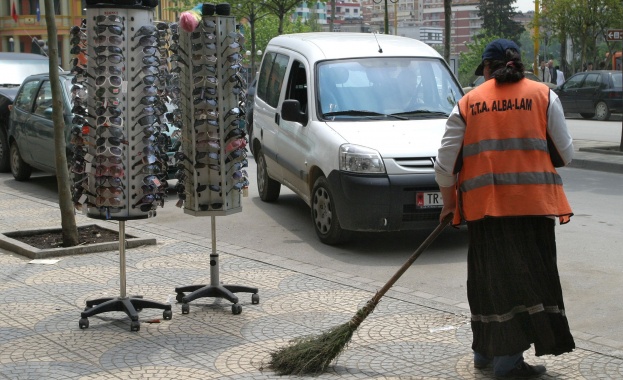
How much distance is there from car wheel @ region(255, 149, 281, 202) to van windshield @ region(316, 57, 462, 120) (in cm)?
208

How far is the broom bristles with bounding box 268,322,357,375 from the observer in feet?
18.0

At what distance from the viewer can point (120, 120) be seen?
6.43 meters

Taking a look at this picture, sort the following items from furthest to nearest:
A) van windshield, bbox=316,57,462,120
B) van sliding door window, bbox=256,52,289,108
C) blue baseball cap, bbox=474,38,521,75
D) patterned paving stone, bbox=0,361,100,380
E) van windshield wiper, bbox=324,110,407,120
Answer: van sliding door window, bbox=256,52,289,108 < van windshield, bbox=316,57,462,120 < van windshield wiper, bbox=324,110,407,120 < patterned paving stone, bbox=0,361,100,380 < blue baseball cap, bbox=474,38,521,75

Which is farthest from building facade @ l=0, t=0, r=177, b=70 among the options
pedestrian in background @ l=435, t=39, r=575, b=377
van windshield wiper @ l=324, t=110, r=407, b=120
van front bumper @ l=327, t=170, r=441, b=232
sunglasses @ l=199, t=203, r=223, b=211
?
pedestrian in background @ l=435, t=39, r=575, b=377

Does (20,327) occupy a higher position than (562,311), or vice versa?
(562,311)

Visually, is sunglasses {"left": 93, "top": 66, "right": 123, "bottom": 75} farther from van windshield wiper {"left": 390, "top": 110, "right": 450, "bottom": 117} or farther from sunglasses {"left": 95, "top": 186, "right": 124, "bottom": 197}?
van windshield wiper {"left": 390, "top": 110, "right": 450, "bottom": 117}

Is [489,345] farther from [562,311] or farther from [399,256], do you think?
[399,256]

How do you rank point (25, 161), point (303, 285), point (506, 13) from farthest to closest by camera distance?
point (506, 13) < point (25, 161) < point (303, 285)

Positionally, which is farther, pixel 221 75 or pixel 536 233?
pixel 221 75


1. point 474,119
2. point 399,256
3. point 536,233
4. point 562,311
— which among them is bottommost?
point 399,256

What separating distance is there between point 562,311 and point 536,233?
1.42ft

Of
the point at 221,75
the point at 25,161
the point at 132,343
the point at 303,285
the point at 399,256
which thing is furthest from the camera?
the point at 25,161

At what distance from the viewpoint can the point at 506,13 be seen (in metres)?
105

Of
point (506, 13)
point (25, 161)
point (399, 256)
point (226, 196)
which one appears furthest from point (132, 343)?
point (506, 13)
